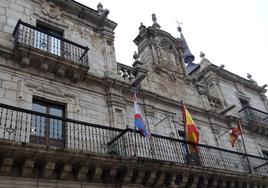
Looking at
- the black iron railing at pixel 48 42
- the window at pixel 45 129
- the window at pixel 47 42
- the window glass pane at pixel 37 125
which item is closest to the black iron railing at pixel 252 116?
the black iron railing at pixel 48 42

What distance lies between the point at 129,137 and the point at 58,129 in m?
2.43

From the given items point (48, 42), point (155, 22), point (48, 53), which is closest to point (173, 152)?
point (48, 53)

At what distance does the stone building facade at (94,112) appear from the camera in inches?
344

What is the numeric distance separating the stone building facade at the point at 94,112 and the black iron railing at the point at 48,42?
0.13 feet

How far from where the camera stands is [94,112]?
1118cm

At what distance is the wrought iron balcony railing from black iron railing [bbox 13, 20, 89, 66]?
2447mm

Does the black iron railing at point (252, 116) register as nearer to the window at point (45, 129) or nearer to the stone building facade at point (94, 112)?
the stone building facade at point (94, 112)

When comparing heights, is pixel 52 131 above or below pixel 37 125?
below

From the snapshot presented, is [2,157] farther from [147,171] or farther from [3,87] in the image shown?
[147,171]

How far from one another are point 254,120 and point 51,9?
11.5m

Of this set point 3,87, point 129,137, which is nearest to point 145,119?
point 129,137

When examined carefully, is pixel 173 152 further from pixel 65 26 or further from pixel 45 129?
pixel 65 26

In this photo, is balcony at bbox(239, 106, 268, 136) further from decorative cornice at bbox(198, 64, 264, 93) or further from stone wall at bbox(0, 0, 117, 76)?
stone wall at bbox(0, 0, 117, 76)

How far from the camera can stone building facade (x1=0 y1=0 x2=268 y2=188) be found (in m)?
8.73
